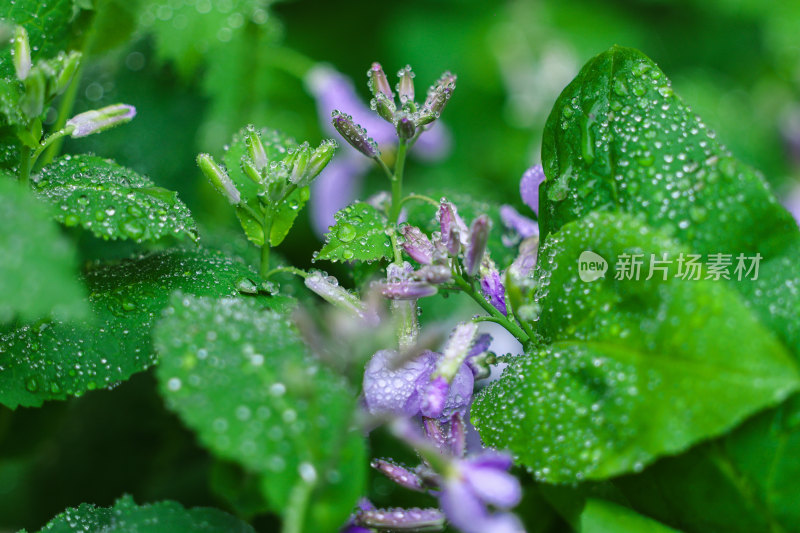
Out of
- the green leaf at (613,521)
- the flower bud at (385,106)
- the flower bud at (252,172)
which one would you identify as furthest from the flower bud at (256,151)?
the green leaf at (613,521)

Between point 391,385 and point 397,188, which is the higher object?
point 397,188

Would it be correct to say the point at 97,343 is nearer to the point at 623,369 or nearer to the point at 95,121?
the point at 95,121

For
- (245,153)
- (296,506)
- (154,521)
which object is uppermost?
(245,153)

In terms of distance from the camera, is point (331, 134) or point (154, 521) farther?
point (331, 134)

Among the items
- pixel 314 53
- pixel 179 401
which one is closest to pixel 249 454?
pixel 179 401

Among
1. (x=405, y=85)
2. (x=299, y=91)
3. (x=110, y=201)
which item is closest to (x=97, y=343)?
(x=110, y=201)

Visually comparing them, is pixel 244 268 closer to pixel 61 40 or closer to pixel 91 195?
pixel 91 195
